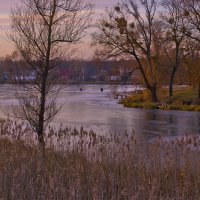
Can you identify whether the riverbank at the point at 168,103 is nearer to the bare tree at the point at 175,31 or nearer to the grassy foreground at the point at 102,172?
the bare tree at the point at 175,31

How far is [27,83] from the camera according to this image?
14297mm

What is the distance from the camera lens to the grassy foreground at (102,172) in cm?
706

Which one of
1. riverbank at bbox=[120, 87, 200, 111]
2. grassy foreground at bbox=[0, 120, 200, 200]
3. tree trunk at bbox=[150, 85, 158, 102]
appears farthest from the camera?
tree trunk at bbox=[150, 85, 158, 102]

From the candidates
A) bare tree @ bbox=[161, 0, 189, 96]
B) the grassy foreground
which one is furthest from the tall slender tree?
the grassy foreground

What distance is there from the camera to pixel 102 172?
7660mm

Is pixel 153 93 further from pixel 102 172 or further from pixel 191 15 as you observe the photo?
pixel 102 172

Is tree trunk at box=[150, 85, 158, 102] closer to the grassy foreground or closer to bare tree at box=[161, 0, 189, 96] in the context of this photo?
bare tree at box=[161, 0, 189, 96]

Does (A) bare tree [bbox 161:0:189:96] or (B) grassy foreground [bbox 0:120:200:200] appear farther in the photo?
(A) bare tree [bbox 161:0:189:96]

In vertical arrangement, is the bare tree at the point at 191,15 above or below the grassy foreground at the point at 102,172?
above

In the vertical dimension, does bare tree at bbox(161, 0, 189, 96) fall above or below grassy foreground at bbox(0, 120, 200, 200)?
above

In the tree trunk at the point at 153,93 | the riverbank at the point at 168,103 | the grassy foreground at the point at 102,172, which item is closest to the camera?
the grassy foreground at the point at 102,172

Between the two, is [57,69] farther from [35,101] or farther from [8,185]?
[8,185]

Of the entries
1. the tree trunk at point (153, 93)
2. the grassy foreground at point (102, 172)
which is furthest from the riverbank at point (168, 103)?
the grassy foreground at point (102, 172)

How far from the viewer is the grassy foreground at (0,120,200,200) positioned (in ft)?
23.2
